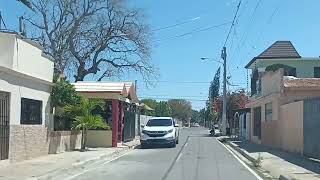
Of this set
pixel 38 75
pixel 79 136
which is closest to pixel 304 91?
pixel 79 136

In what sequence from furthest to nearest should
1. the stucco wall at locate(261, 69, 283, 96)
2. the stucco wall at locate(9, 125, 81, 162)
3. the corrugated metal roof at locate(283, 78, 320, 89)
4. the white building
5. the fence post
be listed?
the fence post < the stucco wall at locate(261, 69, 283, 96) < the corrugated metal roof at locate(283, 78, 320, 89) < the stucco wall at locate(9, 125, 81, 162) < the white building

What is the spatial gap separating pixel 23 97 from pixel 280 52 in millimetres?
37068

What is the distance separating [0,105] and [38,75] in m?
4.25

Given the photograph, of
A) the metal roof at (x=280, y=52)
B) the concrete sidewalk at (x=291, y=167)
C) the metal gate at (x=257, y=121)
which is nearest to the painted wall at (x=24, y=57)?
the concrete sidewalk at (x=291, y=167)

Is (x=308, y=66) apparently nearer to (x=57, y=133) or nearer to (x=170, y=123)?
(x=170, y=123)

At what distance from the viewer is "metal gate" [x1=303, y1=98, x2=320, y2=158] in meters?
22.7

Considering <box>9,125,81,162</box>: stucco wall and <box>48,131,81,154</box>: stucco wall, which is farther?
<box>48,131,81,154</box>: stucco wall

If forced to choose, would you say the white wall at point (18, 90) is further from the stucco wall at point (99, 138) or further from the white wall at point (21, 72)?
the stucco wall at point (99, 138)

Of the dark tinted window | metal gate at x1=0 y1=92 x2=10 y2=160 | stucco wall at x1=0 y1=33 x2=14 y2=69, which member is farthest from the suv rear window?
metal gate at x1=0 y1=92 x2=10 y2=160

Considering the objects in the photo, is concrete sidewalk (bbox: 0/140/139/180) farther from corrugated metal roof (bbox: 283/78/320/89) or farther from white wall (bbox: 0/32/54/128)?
corrugated metal roof (bbox: 283/78/320/89)

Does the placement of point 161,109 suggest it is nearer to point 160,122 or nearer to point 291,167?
point 160,122

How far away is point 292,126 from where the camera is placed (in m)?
27.6

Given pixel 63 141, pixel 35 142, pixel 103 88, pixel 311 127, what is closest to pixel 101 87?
pixel 103 88

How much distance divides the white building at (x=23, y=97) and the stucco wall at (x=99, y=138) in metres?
8.52
